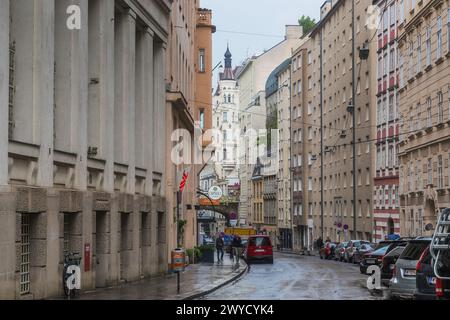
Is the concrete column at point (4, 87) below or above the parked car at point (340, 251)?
above

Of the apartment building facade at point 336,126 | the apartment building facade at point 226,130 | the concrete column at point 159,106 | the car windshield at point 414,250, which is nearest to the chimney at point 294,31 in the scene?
the apartment building facade at point 336,126

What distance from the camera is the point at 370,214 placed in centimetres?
7062

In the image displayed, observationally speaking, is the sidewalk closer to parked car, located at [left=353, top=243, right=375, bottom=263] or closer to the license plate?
the license plate

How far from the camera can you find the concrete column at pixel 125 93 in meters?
30.4

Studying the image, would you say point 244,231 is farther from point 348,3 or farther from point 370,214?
point 348,3

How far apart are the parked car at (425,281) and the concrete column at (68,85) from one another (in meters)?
10.3

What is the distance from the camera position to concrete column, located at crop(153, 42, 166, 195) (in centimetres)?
3606

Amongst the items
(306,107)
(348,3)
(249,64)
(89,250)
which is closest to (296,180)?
(306,107)

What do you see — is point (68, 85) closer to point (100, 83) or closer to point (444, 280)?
point (100, 83)

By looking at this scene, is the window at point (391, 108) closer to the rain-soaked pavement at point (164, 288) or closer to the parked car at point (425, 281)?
the rain-soaked pavement at point (164, 288)

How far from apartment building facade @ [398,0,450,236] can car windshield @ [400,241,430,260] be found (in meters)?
24.0

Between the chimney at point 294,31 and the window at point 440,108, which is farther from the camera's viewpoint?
the chimney at point 294,31

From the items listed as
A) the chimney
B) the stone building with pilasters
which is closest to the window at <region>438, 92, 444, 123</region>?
the stone building with pilasters

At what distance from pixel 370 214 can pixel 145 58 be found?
3951 centimetres
